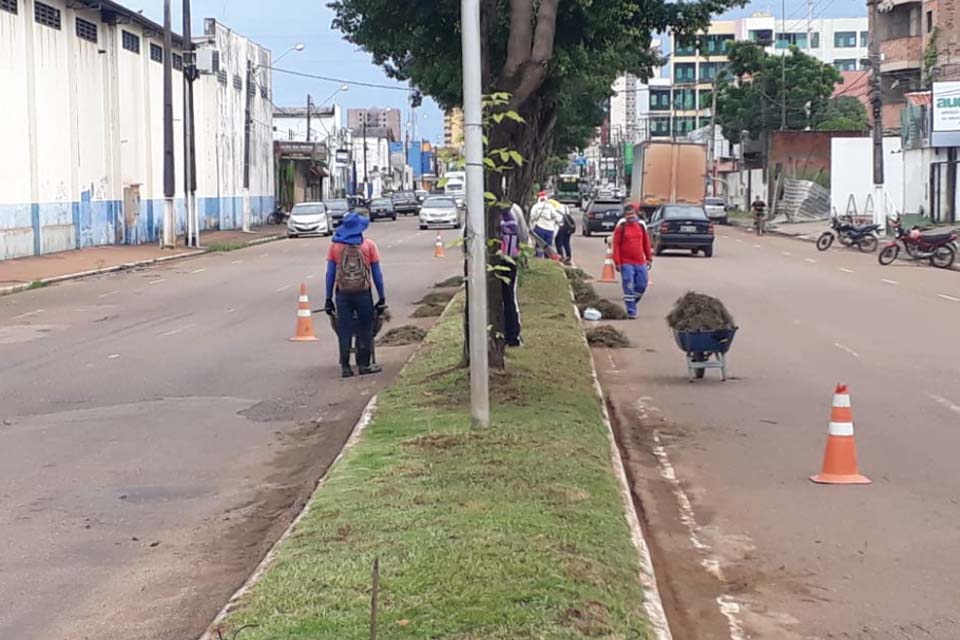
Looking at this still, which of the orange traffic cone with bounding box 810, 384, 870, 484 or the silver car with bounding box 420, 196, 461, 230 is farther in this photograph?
the silver car with bounding box 420, 196, 461, 230

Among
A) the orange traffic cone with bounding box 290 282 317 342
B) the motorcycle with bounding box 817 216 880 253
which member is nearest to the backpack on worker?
the orange traffic cone with bounding box 290 282 317 342

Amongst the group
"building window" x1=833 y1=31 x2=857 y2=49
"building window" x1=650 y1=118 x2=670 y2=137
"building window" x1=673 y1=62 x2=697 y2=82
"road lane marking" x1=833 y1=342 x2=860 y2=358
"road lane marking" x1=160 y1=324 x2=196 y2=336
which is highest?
"building window" x1=833 y1=31 x2=857 y2=49

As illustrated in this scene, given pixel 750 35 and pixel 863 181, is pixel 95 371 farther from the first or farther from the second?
pixel 750 35

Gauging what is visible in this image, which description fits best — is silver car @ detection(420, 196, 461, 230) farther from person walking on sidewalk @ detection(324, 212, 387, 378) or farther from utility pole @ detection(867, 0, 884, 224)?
person walking on sidewalk @ detection(324, 212, 387, 378)

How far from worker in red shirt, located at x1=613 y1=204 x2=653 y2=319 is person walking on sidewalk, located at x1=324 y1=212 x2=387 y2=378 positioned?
634 centimetres

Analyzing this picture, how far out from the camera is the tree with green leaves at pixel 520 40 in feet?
36.5

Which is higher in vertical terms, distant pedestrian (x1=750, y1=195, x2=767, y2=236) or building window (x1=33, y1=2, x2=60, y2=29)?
building window (x1=33, y1=2, x2=60, y2=29)

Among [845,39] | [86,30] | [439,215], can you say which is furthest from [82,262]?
[845,39]

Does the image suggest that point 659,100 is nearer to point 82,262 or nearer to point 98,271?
point 82,262

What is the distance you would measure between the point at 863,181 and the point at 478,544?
58.4 metres

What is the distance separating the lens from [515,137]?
1185 centimetres

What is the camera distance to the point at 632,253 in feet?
63.8

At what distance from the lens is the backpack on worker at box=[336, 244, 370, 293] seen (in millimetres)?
13578

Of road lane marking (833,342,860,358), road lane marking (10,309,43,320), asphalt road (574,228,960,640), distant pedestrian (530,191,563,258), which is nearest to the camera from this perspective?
asphalt road (574,228,960,640)
